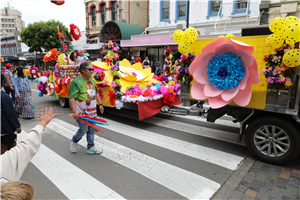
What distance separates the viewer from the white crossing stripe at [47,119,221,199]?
10.1 feet

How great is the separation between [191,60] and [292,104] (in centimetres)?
210

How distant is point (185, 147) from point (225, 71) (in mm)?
1928

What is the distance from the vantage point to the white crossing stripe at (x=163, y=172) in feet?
10.1

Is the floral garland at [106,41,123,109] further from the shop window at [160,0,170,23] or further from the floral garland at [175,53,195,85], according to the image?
the shop window at [160,0,170,23]

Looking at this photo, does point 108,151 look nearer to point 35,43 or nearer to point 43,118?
point 43,118

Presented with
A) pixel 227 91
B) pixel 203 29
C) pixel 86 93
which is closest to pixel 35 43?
pixel 203 29

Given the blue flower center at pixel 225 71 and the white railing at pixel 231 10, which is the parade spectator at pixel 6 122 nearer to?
the blue flower center at pixel 225 71

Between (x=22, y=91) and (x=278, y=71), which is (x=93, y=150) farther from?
(x=22, y=91)

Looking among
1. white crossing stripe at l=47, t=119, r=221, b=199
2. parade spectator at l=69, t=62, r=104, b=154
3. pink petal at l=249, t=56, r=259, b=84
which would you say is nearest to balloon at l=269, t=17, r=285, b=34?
pink petal at l=249, t=56, r=259, b=84

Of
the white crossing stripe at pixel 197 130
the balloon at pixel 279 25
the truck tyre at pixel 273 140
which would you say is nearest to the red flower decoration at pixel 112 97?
the white crossing stripe at pixel 197 130

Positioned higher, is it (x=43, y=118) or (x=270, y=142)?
(x=43, y=118)

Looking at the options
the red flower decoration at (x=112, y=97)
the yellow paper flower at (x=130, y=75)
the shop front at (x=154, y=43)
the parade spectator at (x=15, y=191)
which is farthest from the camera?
the shop front at (x=154, y=43)

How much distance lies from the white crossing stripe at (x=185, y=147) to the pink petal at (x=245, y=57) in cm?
190

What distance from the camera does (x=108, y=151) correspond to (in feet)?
14.6
